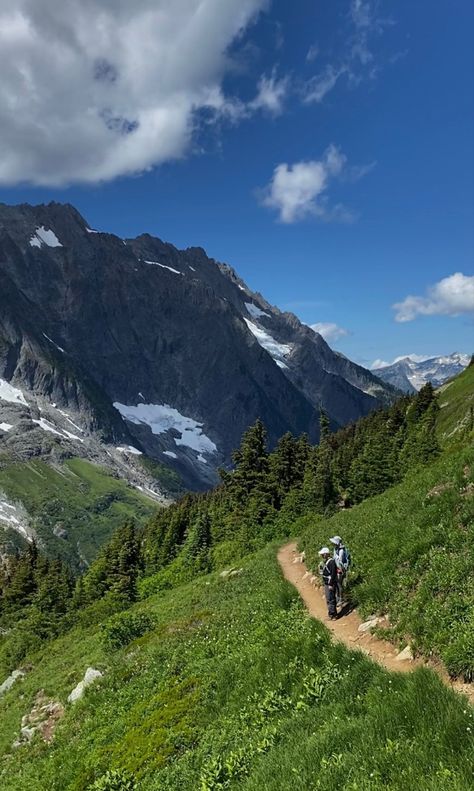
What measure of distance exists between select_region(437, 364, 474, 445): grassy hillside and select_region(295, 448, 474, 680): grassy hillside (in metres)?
80.8

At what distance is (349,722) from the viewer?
7.64 m

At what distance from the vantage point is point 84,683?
66.1 ft

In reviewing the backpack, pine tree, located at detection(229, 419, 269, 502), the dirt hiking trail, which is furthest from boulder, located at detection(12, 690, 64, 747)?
pine tree, located at detection(229, 419, 269, 502)

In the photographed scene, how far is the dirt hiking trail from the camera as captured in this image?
32.1 ft

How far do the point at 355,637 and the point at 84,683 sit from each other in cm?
1242

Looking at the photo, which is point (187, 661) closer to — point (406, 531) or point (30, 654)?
point (406, 531)

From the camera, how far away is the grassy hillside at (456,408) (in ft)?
340

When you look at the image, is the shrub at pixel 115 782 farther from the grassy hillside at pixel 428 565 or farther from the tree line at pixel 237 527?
the tree line at pixel 237 527

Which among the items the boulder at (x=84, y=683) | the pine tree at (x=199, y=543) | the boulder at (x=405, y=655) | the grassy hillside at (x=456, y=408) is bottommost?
the pine tree at (x=199, y=543)

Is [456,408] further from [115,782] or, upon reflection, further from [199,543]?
[115,782]

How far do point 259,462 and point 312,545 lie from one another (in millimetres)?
39601

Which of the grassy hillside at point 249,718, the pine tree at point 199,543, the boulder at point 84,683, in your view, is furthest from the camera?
the pine tree at point 199,543

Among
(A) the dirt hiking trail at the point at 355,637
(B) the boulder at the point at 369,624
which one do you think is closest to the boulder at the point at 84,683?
(A) the dirt hiking trail at the point at 355,637

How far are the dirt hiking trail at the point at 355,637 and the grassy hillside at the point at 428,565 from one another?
303 millimetres
